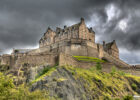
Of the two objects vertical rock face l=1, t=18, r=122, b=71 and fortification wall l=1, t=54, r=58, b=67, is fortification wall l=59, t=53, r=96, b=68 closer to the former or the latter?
vertical rock face l=1, t=18, r=122, b=71

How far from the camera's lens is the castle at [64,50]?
4912cm

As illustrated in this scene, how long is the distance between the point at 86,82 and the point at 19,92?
2410 centimetres

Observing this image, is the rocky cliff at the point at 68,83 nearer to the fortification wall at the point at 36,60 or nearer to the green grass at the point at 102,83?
the green grass at the point at 102,83

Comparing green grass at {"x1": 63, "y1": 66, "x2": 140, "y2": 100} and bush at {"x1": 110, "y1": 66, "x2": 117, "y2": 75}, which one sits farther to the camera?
bush at {"x1": 110, "y1": 66, "x2": 117, "y2": 75}

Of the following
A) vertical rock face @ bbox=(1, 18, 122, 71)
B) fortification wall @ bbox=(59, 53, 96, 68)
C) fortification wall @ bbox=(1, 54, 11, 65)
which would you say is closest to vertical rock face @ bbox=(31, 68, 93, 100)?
fortification wall @ bbox=(59, 53, 96, 68)

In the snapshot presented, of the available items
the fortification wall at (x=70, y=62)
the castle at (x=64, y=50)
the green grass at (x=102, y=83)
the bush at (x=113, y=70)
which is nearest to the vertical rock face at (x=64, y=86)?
the green grass at (x=102, y=83)

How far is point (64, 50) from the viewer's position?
219ft

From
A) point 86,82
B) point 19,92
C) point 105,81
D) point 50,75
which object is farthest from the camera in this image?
point 105,81

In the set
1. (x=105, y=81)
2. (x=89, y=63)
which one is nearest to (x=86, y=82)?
(x=105, y=81)

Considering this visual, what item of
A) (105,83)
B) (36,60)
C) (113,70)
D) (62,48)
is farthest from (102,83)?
(62,48)

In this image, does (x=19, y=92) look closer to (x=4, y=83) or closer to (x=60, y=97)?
(x=4, y=83)

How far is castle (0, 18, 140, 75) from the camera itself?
49.1 metres

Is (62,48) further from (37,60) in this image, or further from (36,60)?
(36,60)

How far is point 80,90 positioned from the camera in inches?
1686
